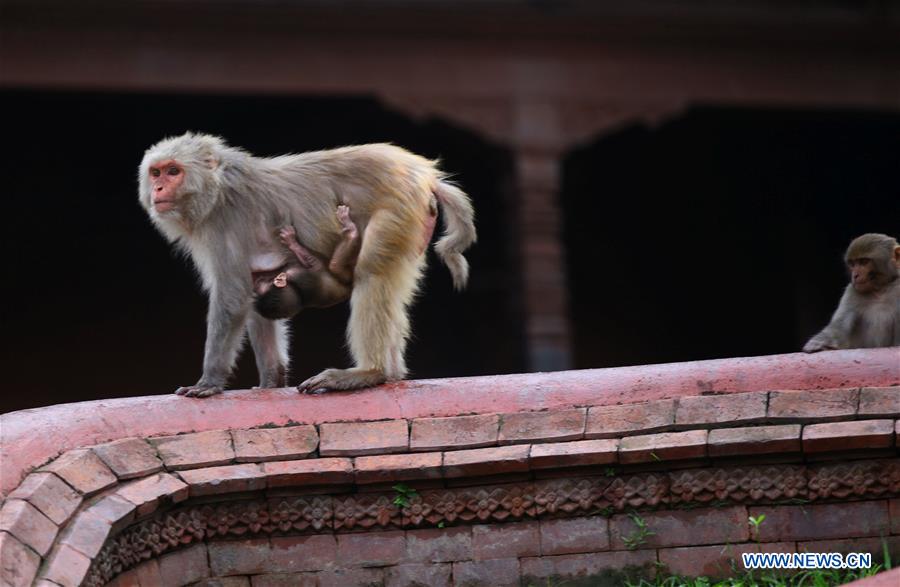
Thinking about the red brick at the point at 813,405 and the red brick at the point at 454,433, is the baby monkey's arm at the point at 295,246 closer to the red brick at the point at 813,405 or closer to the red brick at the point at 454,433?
the red brick at the point at 454,433

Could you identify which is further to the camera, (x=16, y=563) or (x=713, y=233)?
(x=713, y=233)

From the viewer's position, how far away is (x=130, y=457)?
532 cm

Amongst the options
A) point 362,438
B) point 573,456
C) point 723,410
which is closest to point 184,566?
point 362,438

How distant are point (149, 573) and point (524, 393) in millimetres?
1439

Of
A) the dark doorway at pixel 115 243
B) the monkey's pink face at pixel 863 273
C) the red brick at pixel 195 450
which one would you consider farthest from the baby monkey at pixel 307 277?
the dark doorway at pixel 115 243

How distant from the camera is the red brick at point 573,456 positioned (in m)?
5.50

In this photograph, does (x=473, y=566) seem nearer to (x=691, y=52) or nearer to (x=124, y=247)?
(x=691, y=52)

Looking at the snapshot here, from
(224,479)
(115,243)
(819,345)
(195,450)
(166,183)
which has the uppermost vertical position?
(115,243)

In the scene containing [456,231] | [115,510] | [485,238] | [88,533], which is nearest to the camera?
[88,533]

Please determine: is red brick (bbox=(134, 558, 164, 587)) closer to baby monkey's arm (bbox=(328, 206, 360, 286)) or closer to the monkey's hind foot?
the monkey's hind foot

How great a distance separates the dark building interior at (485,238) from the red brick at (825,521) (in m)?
5.93

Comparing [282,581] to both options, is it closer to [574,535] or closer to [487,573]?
[487,573]

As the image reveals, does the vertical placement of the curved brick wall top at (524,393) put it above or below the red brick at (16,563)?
above

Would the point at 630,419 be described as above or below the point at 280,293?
below
